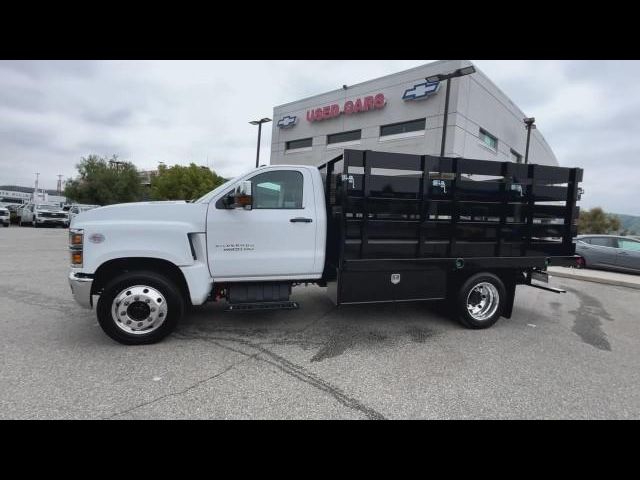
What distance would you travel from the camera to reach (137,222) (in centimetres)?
391

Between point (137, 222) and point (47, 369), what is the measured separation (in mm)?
1668

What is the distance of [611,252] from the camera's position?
37.9 ft

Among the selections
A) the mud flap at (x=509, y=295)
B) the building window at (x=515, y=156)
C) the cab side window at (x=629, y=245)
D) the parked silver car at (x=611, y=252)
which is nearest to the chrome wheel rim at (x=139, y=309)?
the mud flap at (x=509, y=295)

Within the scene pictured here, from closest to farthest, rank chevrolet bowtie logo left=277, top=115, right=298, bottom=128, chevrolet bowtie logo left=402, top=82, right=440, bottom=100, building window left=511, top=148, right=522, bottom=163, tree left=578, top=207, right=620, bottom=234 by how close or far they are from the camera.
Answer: chevrolet bowtie logo left=402, top=82, right=440, bottom=100 < building window left=511, top=148, right=522, bottom=163 < chevrolet bowtie logo left=277, top=115, right=298, bottom=128 < tree left=578, top=207, right=620, bottom=234

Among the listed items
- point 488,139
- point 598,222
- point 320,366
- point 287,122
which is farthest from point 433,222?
point 598,222

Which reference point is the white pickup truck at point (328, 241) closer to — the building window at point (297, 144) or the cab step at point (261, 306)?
the cab step at point (261, 306)

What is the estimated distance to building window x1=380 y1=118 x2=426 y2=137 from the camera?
1864 centimetres

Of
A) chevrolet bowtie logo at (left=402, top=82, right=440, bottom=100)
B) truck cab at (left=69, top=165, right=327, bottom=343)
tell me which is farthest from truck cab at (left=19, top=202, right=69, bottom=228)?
truck cab at (left=69, top=165, right=327, bottom=343)

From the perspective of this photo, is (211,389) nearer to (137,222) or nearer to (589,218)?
(137,222)

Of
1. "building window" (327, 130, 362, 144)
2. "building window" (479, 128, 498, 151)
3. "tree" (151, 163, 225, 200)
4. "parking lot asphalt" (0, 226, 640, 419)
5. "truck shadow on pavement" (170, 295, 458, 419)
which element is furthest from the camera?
"tree" (151, 163, 225, 200)

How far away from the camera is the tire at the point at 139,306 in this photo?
12.6 feet

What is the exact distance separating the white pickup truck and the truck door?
13 mm

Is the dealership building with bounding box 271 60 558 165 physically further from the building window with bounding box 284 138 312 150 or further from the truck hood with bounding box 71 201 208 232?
the truck hood with bounding box 71 201 208 232

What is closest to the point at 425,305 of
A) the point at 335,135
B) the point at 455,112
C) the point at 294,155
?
the point at 455,112
